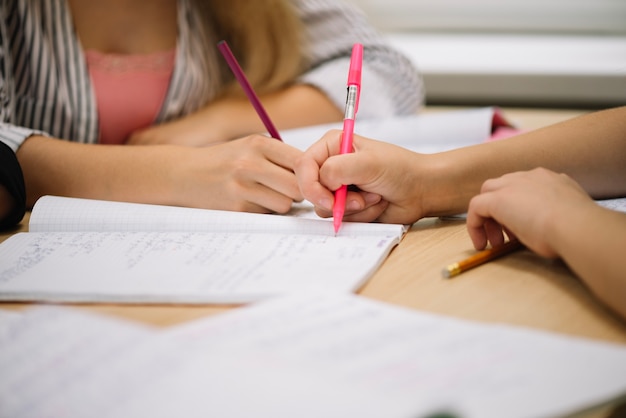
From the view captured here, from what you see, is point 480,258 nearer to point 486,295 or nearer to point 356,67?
point 486,295

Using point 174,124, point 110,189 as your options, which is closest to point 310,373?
point 110,189

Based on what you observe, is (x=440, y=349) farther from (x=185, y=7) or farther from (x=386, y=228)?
(x=185, y=7)

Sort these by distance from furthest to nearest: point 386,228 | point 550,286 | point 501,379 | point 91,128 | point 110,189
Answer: point 91,128 → point 110,189 → point 386,228 → point 550,286 → point 501,379

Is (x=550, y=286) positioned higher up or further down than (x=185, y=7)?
further down

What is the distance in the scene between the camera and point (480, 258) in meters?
0.54

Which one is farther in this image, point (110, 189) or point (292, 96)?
point (292, 96)

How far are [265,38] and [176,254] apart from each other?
587 millimetres

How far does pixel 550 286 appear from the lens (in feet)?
1.64

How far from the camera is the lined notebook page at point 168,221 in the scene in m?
0.62

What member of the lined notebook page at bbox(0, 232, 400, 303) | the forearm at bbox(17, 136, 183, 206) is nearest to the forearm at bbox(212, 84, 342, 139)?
the forearm at bbox(17, 136, 183, 206)

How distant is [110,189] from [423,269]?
36 cm

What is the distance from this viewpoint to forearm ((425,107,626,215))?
65 cm

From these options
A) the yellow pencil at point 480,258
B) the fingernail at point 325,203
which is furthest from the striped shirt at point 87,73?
the yellow pencil at point 480,258

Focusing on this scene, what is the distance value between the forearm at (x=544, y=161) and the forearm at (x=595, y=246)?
0.16 m
